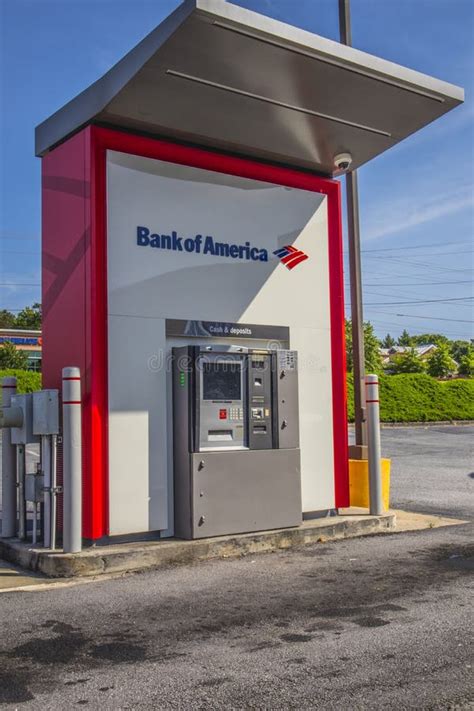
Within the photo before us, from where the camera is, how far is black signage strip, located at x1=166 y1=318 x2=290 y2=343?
745 cm

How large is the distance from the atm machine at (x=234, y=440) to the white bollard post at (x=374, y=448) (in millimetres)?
1110

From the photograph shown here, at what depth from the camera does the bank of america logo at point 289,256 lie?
27.4ft

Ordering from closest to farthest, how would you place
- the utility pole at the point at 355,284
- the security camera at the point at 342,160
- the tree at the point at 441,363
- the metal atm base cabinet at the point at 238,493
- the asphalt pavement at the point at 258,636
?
the asphalt pavement at the point at 258,636 → the metal atm base cabinet at the point at 238,493 → the security camera at the point at 342,160 → the utility pole at the point at 355,284 → the tree at the point at 441,363

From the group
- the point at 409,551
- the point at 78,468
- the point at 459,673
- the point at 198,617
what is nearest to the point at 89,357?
the point at 78,468

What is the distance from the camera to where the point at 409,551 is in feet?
23.6

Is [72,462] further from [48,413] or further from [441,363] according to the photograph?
[441,363]

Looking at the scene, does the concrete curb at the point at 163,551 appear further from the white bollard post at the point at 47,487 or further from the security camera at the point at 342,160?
the security camera at the point at 342,160

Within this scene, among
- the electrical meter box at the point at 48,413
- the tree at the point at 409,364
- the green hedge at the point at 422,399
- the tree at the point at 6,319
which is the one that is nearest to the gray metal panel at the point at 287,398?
the electrical meter box at the point at 48,413

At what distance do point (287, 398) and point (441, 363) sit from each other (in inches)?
2216

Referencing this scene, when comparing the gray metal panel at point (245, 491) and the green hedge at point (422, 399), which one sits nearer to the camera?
the gray metal panel at point (245, 491)

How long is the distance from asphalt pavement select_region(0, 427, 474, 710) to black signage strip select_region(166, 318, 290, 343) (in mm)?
2234

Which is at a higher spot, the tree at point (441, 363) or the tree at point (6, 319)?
the tree at point (6, 319)

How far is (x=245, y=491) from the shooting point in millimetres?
7289

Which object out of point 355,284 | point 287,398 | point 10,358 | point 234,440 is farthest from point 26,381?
point 234,440
